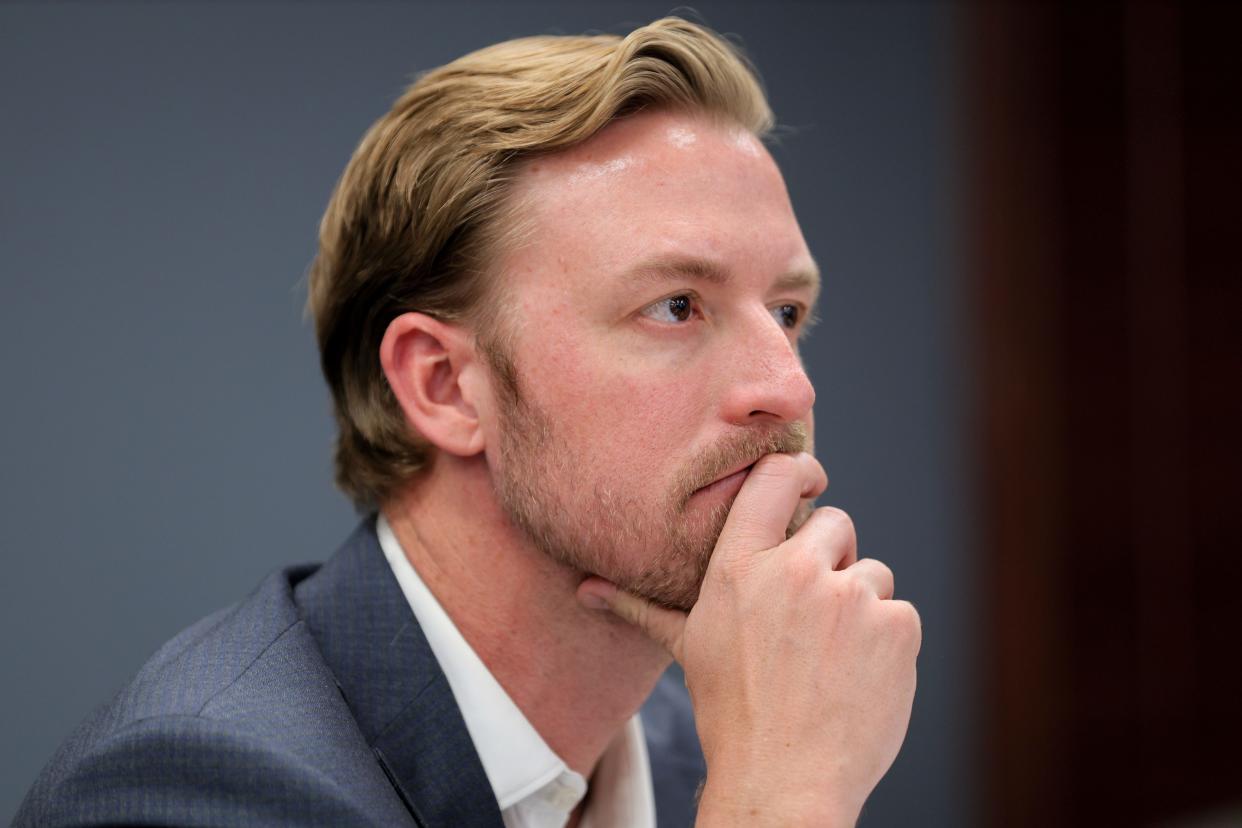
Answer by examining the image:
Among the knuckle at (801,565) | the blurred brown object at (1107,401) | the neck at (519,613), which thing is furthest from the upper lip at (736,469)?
the blurred brown object at (1107,401)

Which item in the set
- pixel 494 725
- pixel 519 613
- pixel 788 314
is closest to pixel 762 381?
pixel 788 314

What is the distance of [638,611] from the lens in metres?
1.44

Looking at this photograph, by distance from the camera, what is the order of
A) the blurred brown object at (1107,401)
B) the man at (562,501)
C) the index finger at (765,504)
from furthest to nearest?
the blurred brown object at (1107,401)
the index finger at (765,504)
the man at (562,501)

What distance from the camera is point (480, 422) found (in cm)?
151

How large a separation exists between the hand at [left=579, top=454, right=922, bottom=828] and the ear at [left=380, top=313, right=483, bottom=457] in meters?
0.37

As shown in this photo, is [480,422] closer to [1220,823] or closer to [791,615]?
[791,615]

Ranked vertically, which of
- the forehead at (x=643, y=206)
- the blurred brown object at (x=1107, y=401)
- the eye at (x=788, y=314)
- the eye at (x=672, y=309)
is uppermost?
the forehead at (x=643, y=206)

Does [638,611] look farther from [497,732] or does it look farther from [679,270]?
[679,270]

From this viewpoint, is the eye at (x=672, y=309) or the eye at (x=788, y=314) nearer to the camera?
the eye at (x=672, y=309)

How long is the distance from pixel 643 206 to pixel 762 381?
26 cm

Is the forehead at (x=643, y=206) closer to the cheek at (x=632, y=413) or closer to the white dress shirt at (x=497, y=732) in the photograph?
the cheek at (x=632, y=413)

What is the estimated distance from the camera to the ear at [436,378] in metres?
1.52

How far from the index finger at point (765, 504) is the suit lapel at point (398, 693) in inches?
14.9

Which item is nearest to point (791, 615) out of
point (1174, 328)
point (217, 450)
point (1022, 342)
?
point (217, 450)
